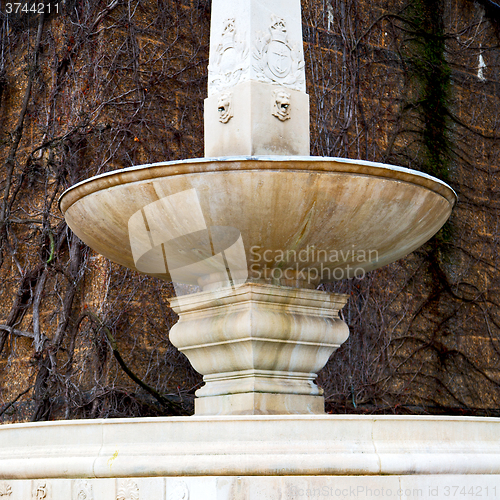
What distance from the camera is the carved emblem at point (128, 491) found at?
2814 mm

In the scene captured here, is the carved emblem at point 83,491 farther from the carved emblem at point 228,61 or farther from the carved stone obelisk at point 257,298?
the carved emblem at point 228,61

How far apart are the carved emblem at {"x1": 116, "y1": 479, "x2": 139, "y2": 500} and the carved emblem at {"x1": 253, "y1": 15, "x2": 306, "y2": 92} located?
2.22 meters

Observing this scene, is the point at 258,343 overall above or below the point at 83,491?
above

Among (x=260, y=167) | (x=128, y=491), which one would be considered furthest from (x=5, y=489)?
(x=260, y=167)

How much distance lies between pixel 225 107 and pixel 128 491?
2150 millimetres

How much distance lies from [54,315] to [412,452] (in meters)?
3.96

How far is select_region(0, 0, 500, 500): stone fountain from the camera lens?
9.30ft

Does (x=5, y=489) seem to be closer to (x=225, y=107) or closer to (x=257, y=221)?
(x=257, y=221)

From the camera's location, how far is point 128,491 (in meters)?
2.83

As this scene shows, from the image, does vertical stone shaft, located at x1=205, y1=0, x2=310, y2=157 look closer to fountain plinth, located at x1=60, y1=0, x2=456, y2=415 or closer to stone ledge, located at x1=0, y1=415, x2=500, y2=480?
fountain plinth, located at x1=60, y1=0, x2=456, y2=415

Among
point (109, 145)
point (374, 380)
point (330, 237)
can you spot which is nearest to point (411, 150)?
point (374, 380)

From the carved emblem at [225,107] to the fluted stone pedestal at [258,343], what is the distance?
36.5 inches

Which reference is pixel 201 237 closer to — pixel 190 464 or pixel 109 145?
pixel 190 464

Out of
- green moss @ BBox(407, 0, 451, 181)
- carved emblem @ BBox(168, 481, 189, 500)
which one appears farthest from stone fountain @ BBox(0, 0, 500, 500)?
green moss @ BBox(407, 0, 451, 181)
